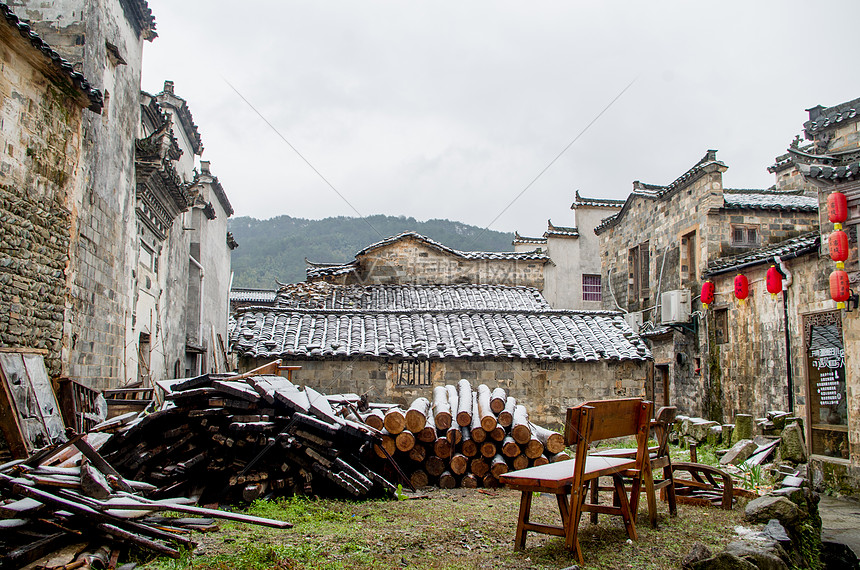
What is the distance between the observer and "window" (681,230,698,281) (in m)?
17.0

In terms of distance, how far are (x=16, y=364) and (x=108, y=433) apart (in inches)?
55.5

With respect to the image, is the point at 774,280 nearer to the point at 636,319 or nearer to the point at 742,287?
the point at 742,287

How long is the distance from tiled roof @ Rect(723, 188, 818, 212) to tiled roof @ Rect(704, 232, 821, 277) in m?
1.30

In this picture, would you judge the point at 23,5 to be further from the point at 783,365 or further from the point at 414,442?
the point at 783,365

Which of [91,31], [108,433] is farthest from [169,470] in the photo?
[91,31]

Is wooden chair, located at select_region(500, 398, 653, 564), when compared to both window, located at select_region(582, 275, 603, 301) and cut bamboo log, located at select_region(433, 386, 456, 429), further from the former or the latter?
window, located at select_region(582, 275, 603, 301)

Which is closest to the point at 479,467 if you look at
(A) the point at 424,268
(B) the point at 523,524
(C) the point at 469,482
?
(C) the point at 469,482

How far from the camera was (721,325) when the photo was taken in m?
15.6

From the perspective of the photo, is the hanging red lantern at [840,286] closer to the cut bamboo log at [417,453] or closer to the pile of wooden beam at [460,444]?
the pile of wooden beam at [460,444]

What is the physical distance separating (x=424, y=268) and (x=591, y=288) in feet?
25.8

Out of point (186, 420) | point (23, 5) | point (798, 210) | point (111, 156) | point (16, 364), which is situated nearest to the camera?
point (186, 420)

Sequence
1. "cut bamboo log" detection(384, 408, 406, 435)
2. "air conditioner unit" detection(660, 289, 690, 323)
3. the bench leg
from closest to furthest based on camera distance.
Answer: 1. the bench leg
2. "cut bamboo log" detection(384, 408, 406, 435)
3. "air conditioner unit" detection(660, 289, 690, 323)

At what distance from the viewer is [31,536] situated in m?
4.48

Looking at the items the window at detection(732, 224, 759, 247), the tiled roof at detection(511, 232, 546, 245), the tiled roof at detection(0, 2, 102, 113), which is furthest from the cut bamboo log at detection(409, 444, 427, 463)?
the tiled roof at detection(511, 232, 546, 245)
